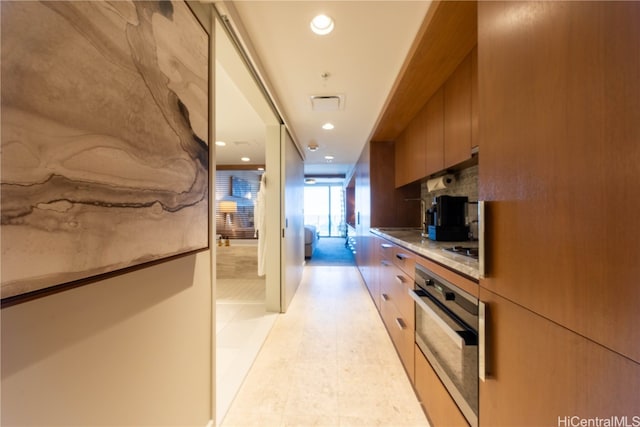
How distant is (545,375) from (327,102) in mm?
2396

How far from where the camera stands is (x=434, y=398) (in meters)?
1.22

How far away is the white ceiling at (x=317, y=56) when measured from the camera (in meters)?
1.30

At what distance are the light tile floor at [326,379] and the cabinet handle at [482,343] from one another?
2.71 ft

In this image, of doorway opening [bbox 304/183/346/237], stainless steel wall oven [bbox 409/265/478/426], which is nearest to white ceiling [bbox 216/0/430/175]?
stainless steel wall oven [bbox 409/265/478/426]

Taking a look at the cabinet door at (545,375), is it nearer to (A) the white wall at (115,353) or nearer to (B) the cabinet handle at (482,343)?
(B) the cabinet handle at (482,343)

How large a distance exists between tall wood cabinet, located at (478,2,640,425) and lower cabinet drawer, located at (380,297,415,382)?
2.52ft

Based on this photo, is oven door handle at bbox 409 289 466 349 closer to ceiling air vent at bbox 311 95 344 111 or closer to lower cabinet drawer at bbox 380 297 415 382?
lower cabinet drawer at bbox 380 297 415 382

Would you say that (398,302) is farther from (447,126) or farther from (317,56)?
(317,56)

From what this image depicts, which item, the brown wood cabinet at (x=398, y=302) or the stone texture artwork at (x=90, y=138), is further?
the brown wood cabinet at (x=398, y=302)

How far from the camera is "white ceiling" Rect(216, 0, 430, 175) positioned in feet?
4.28

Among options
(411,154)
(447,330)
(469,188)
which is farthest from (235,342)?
(411,154)

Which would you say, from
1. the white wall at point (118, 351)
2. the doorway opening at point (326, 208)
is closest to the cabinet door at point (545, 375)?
the white wall at point (118, 351)

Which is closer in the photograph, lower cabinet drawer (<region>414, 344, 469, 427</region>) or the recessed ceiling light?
lower cabinet drawer (<region>414, 344, 469, 427</region>)

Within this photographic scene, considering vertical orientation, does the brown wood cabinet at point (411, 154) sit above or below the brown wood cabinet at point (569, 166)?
above
